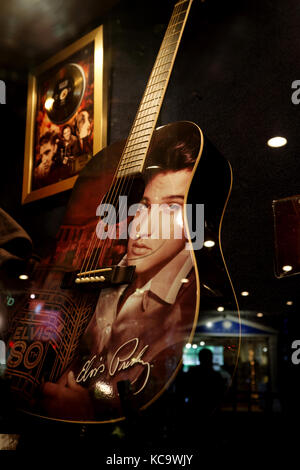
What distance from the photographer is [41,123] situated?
1532mm

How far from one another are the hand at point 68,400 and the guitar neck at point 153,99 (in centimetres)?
50

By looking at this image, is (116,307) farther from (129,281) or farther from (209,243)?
(209,243)

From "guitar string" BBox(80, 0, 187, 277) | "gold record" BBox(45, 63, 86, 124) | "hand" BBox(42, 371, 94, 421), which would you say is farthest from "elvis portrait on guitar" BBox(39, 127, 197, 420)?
"gold record" BBox(45, 63, 86, 124)

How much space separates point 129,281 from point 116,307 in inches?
2.2

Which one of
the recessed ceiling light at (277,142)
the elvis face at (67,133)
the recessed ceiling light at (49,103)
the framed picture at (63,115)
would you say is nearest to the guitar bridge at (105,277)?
the recessed ceiling light at (277,142)

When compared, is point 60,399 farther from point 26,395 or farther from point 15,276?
point 15,276

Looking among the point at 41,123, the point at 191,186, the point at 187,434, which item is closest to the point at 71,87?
the point at 41,123

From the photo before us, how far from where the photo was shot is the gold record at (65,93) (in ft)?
4.91

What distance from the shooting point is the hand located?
0.75m

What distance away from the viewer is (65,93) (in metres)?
1.52

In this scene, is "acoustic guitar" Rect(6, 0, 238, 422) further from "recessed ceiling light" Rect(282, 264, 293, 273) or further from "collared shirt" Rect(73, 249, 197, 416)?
"recessed ceiling light" Rect(282, 264, 293, 273)

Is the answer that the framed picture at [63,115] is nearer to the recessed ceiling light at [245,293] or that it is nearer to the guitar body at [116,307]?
the guitar body at [116,307]

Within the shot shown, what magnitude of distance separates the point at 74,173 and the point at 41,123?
27cm
